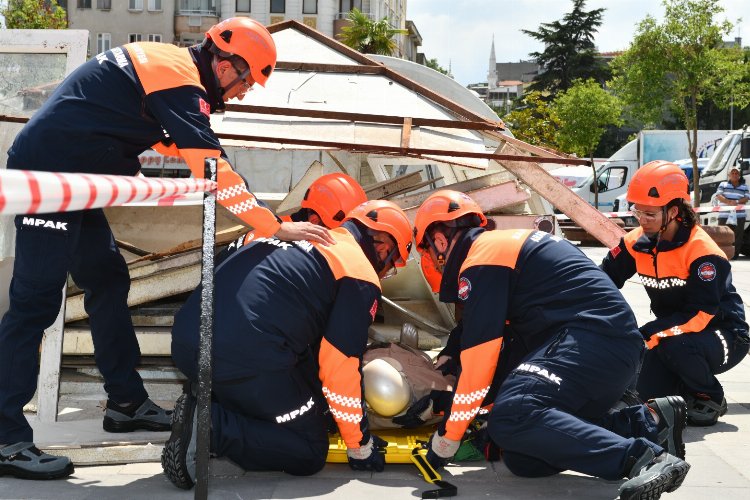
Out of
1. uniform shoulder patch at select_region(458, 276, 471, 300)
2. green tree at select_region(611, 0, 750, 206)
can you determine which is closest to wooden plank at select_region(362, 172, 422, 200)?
uniform shoulder patch at select_region(458, 276, 471, 300)

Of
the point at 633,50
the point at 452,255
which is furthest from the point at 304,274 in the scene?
the point at 633,50

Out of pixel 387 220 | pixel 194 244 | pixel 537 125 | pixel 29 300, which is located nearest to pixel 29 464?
pixel 29 300

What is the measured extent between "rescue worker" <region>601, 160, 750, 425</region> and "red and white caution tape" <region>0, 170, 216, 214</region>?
123 inches

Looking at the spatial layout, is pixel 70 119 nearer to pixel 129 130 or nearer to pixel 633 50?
pixel 129 130

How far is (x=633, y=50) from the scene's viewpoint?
29.5 m

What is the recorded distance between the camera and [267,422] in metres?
3.93

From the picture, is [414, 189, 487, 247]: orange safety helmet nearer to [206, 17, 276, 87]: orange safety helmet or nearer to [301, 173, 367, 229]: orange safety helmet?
[301, 173, 367, 229]: orange safety helmet

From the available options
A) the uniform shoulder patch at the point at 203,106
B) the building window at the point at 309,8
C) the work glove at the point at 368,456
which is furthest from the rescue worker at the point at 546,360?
the building window at the point at 309,8

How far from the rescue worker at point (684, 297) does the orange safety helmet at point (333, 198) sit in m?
1.58

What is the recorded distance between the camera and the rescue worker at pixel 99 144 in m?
3.84

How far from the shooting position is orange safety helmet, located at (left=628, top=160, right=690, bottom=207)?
4.99 m

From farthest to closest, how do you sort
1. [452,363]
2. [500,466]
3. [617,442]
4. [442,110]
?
1. [442,110]
2. [452,363]
3. [500,466]
4. [617,442]

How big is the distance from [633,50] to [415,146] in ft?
84.4

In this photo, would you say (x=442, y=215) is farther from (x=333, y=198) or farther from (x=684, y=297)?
(x=684, y=297)
